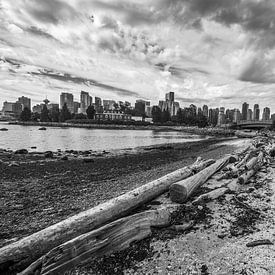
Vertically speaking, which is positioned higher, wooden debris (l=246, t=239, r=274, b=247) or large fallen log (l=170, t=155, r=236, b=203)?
large fallen log (l=170, t=155, r=236, b=203)

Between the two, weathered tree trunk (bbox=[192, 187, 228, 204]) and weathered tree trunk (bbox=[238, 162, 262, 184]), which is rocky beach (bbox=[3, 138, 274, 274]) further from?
weathered tree trunk (bbox=[238, 162, 262, 184])

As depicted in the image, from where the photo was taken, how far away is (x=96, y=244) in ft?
13.4

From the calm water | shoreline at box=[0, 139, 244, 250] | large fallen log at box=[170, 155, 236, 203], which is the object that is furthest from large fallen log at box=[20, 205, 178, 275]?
the calm water

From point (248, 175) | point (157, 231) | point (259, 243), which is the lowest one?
point (157, 231)

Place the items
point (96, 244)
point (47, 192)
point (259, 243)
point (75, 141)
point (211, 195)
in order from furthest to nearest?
1. point (75, 141)
2. point (47, 192)
3. point (211, 195)
4. point (259, 243)
5. point (96, 244)

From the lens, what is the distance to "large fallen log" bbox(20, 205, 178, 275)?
144 inches

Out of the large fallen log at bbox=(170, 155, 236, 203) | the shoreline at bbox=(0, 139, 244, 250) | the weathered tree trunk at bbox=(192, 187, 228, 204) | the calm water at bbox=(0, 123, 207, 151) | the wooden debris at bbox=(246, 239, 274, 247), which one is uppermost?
the large fallen log at bbox=(170, 155, 236, 203)

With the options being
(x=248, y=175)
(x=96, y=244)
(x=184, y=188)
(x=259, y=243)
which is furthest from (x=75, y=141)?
(x=259, y=243)

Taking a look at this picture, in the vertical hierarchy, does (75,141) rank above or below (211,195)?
below

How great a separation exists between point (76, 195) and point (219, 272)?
6685 millimetres

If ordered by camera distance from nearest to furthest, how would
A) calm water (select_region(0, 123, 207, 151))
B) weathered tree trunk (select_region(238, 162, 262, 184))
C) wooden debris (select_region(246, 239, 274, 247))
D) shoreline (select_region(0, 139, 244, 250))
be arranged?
wooden debris (select_region(246, 239, 274, 247)) → shoreline (select_region(0, 139, 244, 250)) → weathered tree trunk (select_region(238, 162, 262, 184)) → calm water (select_region(0, 123, 207, 151))

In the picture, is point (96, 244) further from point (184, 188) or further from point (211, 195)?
point (211, 195)

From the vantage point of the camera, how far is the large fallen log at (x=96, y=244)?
366cm

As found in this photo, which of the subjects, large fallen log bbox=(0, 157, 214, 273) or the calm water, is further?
the calm water
